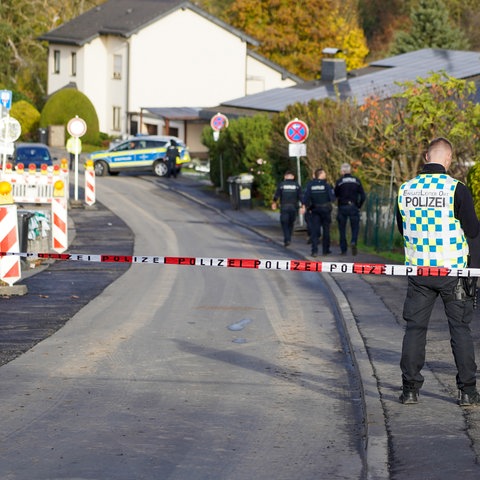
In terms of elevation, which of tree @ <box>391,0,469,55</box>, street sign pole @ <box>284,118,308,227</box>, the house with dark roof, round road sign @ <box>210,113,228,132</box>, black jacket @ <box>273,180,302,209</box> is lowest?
black jacket @ <box>273,180,302,209</box>

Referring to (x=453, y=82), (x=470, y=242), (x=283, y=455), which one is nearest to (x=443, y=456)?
(x=283, y=455)

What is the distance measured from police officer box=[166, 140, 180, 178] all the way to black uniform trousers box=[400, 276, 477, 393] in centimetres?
4301

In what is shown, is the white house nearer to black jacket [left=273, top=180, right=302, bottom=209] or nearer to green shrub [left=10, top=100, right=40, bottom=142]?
green shrub [left=10, top=100, right=40, bottom=142]

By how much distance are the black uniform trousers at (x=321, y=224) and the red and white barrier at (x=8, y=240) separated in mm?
8901

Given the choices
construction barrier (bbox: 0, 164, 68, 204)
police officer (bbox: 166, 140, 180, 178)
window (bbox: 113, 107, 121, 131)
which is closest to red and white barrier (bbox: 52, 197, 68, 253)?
construction barrier (bbox: 0, 164, 68, 204)

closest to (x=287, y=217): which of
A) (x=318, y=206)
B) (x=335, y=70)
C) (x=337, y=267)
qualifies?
(x=318, y=206)

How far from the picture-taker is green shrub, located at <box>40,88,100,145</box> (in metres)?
69.5

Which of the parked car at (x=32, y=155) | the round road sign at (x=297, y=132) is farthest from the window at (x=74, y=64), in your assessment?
the round road sign at (x=297, y=132)

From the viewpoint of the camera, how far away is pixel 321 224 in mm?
24422

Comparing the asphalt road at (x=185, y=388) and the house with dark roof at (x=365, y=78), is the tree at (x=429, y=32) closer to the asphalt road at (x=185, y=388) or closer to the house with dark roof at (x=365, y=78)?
the house with dark roof at (x=365, y=78)

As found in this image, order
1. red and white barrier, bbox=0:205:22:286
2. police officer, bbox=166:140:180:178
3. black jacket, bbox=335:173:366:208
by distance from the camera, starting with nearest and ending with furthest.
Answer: red and white barrier, bbox=0:205:22:286 < black jacket, bbox=335:173:366:208 < police officer, bbox=166:140:180:178

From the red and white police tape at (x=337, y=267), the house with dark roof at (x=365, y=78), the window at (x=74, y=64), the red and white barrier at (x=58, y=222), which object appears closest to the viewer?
the red and white police tape at (x=337, y=267)

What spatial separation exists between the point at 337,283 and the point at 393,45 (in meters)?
60.9

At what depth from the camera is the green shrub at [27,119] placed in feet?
240
